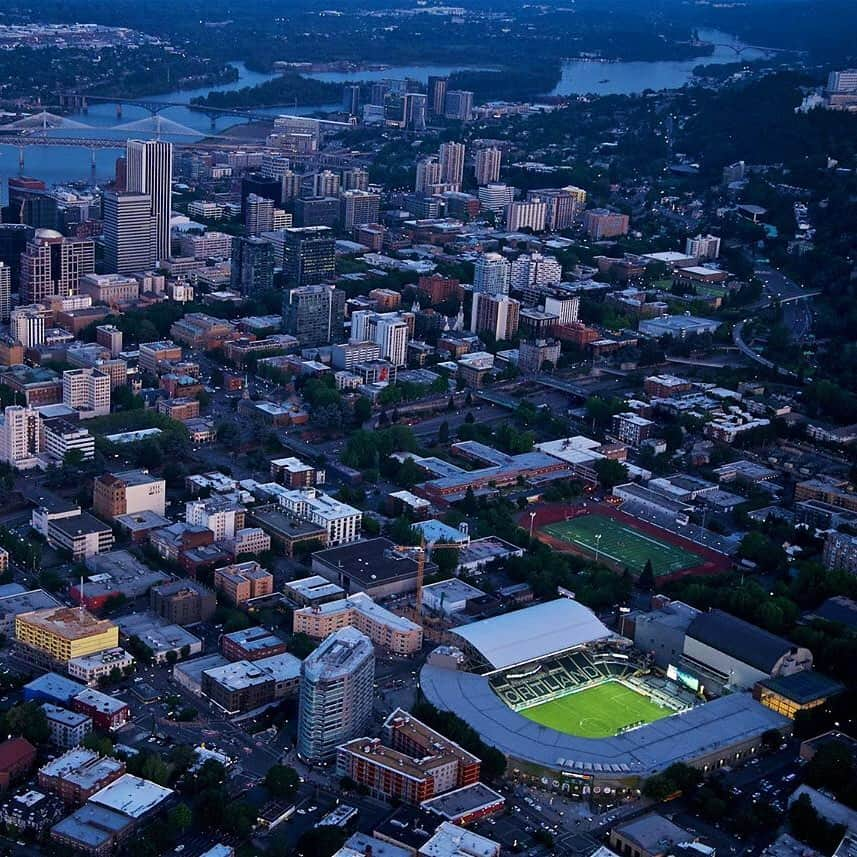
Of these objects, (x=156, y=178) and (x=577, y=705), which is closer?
(x=577, y=705)

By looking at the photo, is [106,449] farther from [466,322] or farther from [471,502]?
[466,322]

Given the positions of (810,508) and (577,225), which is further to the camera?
(577,225)

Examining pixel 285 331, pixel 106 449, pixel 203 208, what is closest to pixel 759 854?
pixel 106 449

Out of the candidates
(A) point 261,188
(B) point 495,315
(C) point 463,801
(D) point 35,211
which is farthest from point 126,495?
(A) point 261,188

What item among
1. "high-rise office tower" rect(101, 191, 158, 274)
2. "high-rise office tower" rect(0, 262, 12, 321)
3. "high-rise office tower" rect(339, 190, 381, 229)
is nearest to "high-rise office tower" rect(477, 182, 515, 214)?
"high-rise office tower" rect(339, 190, 381, 229)

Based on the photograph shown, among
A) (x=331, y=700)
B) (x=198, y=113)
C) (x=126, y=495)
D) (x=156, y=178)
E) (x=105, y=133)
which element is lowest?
(x=198, y=113)

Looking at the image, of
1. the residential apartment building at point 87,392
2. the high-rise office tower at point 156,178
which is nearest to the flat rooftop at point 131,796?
the residential apartment building at point 87,392

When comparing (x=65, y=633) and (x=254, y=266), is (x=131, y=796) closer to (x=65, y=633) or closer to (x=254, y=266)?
(x=65, y=633)
